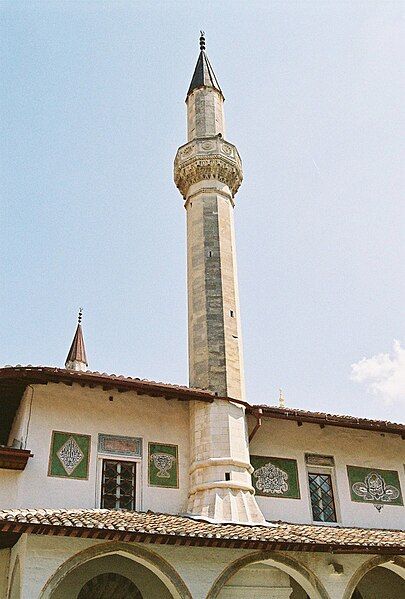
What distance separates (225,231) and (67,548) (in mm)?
7381

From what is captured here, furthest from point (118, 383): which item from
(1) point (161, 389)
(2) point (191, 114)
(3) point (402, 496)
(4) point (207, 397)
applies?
(2) point (191, 114)

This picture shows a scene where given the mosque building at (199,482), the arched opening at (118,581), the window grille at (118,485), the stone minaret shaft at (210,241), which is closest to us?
the mosque building at (199,482)

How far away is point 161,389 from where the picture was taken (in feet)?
35.9

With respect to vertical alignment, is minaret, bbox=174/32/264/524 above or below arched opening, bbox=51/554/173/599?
above

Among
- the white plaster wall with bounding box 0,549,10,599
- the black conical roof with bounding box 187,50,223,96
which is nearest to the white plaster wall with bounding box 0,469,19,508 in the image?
the white plaster wall with bounding box 0,549,10,599

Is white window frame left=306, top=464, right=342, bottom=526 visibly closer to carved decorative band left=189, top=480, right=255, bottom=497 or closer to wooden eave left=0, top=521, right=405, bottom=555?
carved decorative band left=189, top=480, right=255, bottom=497

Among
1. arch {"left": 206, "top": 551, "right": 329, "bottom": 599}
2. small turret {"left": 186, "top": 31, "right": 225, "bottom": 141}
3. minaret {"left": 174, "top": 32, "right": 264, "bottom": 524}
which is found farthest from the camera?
small turret {"left": 186, "top": 31, "right": 225, "bottom": 141}

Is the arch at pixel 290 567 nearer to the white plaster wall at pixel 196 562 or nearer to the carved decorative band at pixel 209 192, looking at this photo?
the white plaster wall at pixel 196 562

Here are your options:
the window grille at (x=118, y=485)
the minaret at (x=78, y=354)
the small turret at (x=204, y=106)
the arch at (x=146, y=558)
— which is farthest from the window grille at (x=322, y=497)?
the minaret at (x=78, y=354)

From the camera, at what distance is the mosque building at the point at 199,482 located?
8773mm

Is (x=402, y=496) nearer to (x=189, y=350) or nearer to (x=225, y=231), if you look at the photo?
(x=189, y=350)

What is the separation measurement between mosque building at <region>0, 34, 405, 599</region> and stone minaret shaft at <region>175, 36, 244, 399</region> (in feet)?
0.12

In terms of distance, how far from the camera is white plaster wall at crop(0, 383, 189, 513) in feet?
32.8

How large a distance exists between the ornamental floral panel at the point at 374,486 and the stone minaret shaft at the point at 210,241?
2786 millimetres
